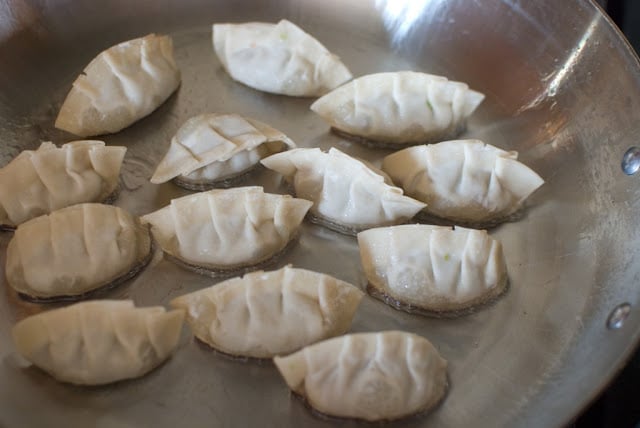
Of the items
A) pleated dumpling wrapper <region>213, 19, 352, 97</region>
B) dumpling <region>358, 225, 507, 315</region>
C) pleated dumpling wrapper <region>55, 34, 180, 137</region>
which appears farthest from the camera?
pleated dumpling wrapper <region>213, 19, 352, 97</region>

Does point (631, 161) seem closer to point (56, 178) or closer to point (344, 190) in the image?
point (344, 190)

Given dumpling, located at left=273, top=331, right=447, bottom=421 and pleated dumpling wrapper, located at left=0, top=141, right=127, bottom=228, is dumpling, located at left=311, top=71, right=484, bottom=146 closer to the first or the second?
pleated dumpling wrapper, located at left=0, top=141, right=127, bottom=228

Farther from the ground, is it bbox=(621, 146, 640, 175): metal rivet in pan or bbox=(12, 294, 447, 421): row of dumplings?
bbox=(621, 146, 640, 175): metal rivet in pan

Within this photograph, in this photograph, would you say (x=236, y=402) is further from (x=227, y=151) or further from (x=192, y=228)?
(x=227, y=151)

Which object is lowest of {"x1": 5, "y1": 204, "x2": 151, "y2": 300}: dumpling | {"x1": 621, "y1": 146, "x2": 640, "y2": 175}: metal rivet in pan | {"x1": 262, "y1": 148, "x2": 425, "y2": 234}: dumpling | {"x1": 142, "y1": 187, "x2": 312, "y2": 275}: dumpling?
{"x1": 5, "y1": 204, "x2": 151, "y2": 300}: dumpling

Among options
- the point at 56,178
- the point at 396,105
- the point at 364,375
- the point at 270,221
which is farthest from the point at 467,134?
the point at 56,178

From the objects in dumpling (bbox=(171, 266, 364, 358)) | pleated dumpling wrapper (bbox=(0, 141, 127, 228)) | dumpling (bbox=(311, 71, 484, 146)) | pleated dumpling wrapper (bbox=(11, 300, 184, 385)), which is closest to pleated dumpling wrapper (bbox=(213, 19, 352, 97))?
dumpling (bbox=(311, 71, 484, 146))

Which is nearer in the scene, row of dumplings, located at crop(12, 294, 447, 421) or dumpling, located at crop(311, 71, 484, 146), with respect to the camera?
row of dumplings, located at crop(12, 294, 447, 421)

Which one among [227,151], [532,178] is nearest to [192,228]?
[227,151]
